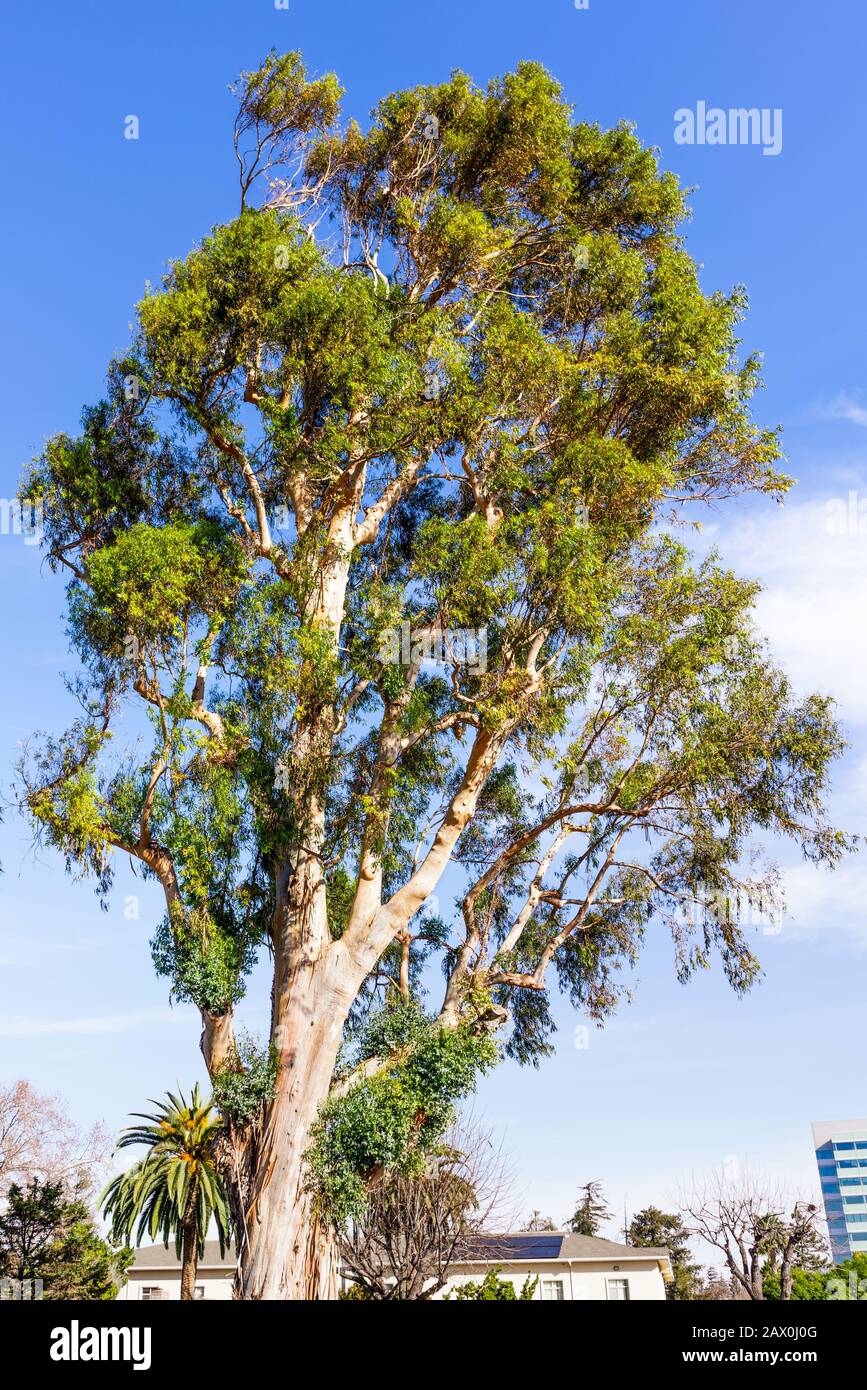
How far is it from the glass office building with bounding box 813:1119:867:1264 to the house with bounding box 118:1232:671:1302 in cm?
12234

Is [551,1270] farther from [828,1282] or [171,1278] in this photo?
[171,1278]

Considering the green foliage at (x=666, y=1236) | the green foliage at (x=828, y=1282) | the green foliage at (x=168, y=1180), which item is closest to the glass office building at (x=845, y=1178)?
the green foliage at (x=666, y=1236)

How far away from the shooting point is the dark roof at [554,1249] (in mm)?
31125

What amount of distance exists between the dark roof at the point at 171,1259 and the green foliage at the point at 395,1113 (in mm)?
22398

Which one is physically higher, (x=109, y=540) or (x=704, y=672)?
(x=109, y=540)

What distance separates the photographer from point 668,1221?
4775 cm

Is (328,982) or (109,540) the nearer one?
(328,982)

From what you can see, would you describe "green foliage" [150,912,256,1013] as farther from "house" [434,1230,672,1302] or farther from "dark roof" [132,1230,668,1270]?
"house" [434,1230,672,1302]

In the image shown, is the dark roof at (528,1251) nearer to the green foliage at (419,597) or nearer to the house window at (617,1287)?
the house window at (617,1287)

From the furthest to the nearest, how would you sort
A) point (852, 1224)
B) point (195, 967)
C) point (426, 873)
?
point (852, 1224) → point (426, 873) → point (195, 967)

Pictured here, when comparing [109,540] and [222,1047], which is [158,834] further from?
[109,540]

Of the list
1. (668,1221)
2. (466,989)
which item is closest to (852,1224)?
(668,1221)
